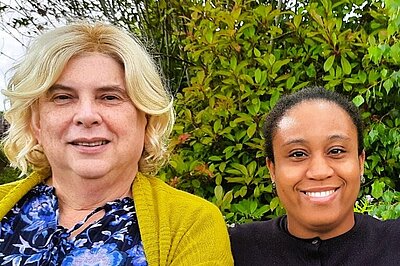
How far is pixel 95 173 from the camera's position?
7.52 feet

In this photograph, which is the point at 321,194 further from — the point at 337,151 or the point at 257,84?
the point at 257,84

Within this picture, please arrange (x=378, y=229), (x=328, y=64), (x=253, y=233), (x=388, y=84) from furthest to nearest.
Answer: (x=328, y=64) → (x=388, y=84) → (x=253, y=233) → (x=378, y=229)

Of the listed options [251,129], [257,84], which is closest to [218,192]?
[251,129]

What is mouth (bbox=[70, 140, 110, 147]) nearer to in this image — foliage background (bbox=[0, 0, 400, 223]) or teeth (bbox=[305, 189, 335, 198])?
teeth (bbox=[305, 189, 335, 198])

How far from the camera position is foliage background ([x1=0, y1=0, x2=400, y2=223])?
3.76m

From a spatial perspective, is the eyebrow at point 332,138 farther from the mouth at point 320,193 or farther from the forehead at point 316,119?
the mouth at point 320,193

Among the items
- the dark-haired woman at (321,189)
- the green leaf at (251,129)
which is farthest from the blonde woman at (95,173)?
the green leaf at (251,129)

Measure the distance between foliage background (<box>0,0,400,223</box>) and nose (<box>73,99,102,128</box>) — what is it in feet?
5.27

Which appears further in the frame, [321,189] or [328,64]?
[328,64]

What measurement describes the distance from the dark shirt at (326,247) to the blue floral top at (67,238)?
1.40ft

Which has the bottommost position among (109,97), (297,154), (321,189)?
(321,189)

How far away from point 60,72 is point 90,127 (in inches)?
8.8

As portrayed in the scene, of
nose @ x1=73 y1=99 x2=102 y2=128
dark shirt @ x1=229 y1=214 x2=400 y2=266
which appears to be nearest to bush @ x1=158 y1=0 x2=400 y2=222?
dark shirt @ x1=229 y1=214 x2=400 y2=266

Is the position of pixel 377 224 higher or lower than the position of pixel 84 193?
lower
